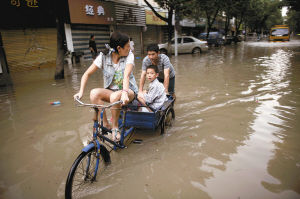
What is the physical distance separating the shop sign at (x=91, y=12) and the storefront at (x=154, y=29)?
5.55 metres

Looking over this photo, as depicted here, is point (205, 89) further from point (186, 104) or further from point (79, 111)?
point (79, 111)

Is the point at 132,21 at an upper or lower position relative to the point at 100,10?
lower

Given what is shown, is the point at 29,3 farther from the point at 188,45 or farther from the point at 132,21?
the point at 188,45

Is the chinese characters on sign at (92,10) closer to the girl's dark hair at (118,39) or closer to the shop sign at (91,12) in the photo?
the shop sign at (91,12)

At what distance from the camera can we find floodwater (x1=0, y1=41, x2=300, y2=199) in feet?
7.82

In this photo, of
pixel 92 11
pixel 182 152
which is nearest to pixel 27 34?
pixel 92 11

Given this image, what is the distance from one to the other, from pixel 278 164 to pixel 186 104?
2781 mm

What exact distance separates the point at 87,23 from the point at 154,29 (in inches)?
430

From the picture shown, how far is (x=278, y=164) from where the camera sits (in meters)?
2.71

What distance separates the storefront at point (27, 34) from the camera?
10867 millimetres

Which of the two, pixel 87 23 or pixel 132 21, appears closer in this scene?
pixel 87 23

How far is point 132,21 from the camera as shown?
19.2m

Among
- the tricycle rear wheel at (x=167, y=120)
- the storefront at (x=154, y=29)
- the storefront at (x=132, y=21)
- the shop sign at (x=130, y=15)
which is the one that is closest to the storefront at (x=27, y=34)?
the shop sign at (x=130, y=15)

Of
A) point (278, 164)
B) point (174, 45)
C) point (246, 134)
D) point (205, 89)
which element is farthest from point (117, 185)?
point (174, 45)
